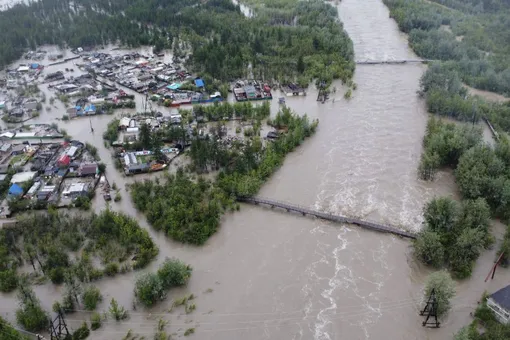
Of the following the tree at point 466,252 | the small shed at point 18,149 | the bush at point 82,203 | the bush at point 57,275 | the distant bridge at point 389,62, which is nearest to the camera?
the bush at point 57,275

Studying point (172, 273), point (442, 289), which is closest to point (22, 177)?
point (172, 273)

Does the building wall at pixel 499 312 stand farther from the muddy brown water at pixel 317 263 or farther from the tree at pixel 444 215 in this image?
the tree at pixel 444 215

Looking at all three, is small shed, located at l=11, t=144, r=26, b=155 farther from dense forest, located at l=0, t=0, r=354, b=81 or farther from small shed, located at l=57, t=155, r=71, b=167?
dense forest, located at l=0, t=0, r=354, b=81

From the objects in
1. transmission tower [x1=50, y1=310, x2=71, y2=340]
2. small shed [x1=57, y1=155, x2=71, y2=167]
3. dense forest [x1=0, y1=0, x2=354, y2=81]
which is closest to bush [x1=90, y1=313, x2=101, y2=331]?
transmission tower [x1=50, y1=310, x2=71, y2=340]

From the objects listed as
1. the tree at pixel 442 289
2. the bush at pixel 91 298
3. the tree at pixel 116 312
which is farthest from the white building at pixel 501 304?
the bush at pixel 91 298

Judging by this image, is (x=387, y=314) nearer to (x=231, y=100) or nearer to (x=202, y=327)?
(x=202, y=327)
